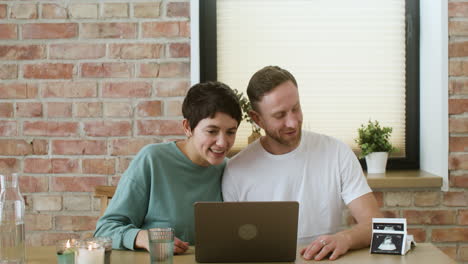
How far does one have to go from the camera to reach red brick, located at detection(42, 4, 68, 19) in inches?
94.0

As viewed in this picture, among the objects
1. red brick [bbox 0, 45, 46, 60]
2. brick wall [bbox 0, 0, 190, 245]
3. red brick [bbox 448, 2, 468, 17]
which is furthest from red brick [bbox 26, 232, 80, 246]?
red brick [bbox 448, 2, 468, 17]

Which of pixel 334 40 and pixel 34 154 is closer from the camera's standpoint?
pixel 34 154

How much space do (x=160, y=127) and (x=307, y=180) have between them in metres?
0.82

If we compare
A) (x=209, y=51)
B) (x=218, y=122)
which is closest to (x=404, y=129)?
(x=209, y=51)

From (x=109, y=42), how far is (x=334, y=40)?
1.05 meters

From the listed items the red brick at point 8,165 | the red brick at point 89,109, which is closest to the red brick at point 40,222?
the red brick at point 8,165

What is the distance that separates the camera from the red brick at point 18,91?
2.40 m

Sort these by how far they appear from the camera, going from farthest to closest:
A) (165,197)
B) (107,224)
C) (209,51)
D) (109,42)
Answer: (209,51)
(109,42)
(165,197)
(107,224)

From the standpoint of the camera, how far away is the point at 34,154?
2410 millimetres

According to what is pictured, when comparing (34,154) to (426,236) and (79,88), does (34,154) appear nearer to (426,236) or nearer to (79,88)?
(79,88)

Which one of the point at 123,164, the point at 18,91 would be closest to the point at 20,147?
the point at 18,91

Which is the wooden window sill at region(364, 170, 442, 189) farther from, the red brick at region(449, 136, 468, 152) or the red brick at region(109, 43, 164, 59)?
the red brick at region(109, 43, 164, 59)

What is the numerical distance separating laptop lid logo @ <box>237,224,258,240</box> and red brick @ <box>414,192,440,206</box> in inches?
50.6

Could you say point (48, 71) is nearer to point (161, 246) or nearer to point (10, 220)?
point (10, 220)
